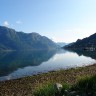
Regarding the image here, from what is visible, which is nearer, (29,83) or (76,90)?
(76,90)

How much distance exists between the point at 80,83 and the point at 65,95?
A: 2.01 m

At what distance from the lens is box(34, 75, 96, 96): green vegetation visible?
14.7m

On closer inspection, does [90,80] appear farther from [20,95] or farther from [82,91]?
[20,95]

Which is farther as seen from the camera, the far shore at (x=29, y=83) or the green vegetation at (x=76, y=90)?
the far shore at (x=29, y=83)

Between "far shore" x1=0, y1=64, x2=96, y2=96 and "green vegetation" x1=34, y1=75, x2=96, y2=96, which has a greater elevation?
"green vegetation" x1=34, y1=75, x2=96, y2=96

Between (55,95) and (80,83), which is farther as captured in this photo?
(80,83)

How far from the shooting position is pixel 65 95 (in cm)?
1476

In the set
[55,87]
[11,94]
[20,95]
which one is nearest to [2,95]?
[11,94]

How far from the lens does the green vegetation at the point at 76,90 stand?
1470 centimetres

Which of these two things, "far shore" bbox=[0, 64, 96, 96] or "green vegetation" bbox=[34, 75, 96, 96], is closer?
"green vegetation" bbox=[34, 75, 96, 96]

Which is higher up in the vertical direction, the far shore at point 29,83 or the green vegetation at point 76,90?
the green vegetation at point 76,90

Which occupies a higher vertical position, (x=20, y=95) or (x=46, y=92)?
(x=46, y=92)

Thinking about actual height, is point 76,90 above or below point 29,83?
above

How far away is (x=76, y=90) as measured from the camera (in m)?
15.7
